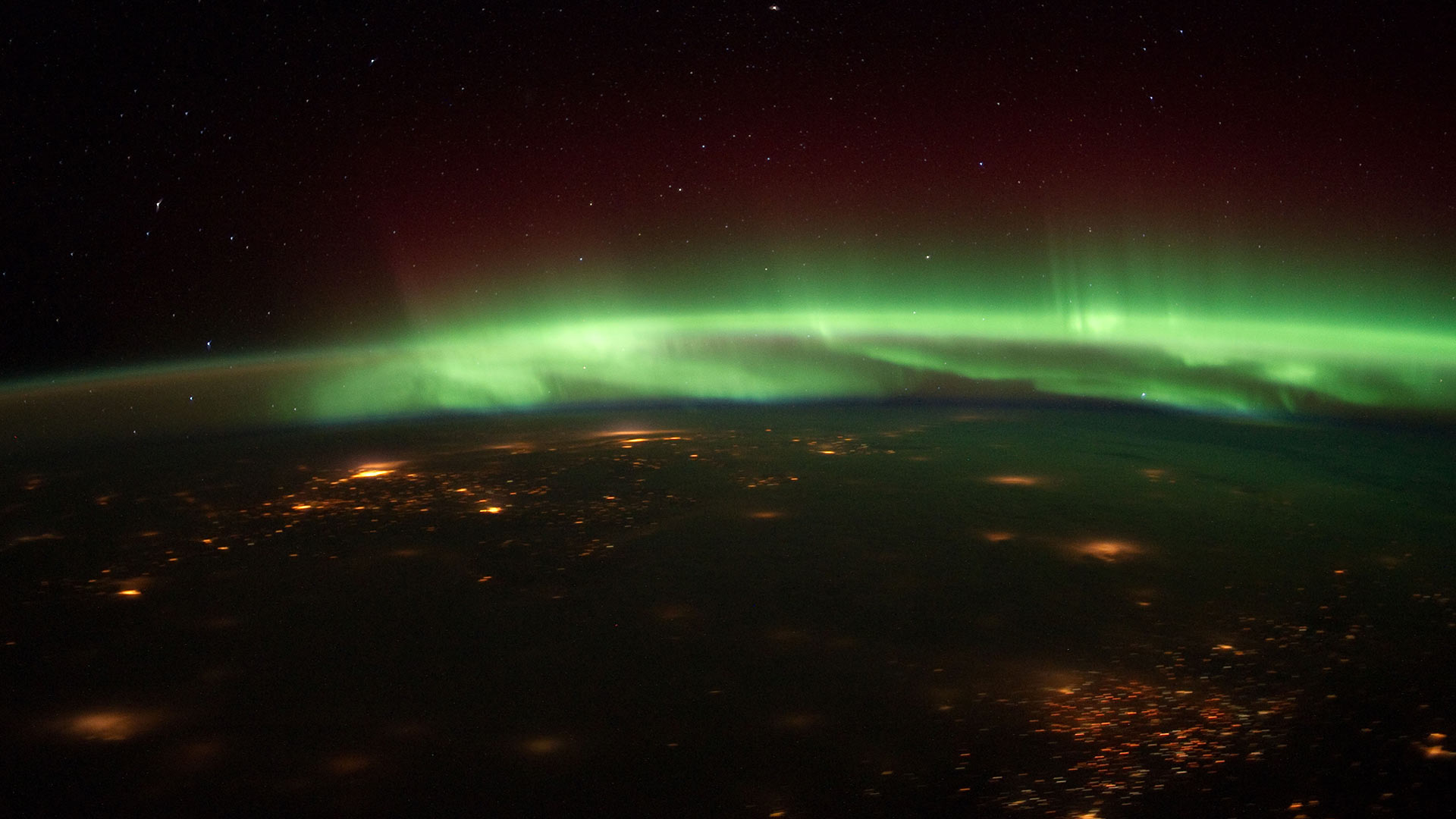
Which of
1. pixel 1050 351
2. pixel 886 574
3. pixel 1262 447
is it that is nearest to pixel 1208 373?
pixel 1050 351

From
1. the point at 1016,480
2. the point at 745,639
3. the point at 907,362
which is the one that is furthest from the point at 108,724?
the point at 907,362

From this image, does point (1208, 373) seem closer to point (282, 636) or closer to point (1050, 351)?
point (1050, 351)

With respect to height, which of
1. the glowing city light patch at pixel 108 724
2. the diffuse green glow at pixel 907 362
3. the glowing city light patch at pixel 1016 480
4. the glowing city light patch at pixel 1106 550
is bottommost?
the glowing city light patch at pixel 1106 550

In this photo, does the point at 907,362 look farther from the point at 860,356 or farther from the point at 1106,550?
the point at 1106,550

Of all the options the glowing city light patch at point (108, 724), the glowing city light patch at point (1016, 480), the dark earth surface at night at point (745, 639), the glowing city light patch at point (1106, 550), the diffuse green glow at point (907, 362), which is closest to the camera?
the dark earth surface at night at point (745, 639)

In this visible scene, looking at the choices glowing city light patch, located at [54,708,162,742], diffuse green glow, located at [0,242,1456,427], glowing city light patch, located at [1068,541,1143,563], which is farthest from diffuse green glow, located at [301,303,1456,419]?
glowing city light patch, located at [54,708,162,742]

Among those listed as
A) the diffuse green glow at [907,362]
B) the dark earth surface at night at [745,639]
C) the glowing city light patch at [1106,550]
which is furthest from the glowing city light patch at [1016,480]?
the diffuse green glow at [907,362]

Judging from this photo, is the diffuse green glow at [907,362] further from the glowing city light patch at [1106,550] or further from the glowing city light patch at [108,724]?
the glowing city light patch at [108,724]

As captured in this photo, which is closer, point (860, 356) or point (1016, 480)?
point (1016, 480)

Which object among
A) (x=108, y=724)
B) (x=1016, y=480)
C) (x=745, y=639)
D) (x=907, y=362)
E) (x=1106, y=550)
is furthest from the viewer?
(x=907, y=362)

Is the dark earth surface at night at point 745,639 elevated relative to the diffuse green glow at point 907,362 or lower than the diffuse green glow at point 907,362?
lower
